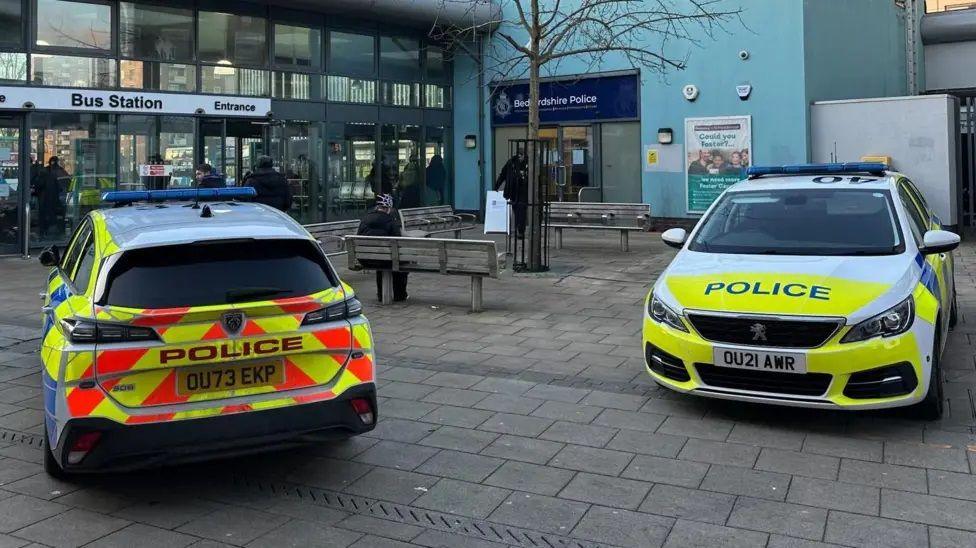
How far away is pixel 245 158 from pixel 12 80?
4.63m

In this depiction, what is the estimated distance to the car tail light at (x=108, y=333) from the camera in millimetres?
4383

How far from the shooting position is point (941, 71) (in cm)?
2412

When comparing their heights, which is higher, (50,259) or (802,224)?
(802,224)

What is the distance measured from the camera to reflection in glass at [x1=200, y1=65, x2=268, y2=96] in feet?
59.7

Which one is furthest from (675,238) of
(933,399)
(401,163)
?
(401,163)

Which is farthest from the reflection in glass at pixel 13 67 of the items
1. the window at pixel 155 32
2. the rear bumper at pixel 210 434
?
the rear bumper at pixel 210 434

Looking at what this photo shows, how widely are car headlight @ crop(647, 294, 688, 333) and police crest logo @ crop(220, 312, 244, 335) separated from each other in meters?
2.94

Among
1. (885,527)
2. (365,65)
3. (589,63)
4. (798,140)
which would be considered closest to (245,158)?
(365,65)

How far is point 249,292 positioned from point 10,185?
1337cm

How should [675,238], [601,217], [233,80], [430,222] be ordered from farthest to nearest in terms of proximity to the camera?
1. [233,80]
2. [601,217]
3. [430,222]
4. [675,238]

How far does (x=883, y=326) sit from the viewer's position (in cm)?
551

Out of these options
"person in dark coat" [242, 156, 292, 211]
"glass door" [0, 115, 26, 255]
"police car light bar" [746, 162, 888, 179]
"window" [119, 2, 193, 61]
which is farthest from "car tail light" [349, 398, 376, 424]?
"window" [119, 2, 193, 61]

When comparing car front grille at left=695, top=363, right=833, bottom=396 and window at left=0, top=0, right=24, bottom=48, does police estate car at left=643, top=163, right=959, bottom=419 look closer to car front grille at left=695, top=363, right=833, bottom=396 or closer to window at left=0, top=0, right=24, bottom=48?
car front grille at left=695, top=363, right=833, bottom=396

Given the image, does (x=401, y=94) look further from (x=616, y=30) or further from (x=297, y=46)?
(x=616, y=30)
